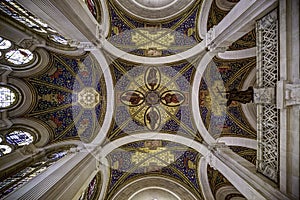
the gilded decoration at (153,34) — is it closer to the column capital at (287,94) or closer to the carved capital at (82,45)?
the carved capital at (82,45)

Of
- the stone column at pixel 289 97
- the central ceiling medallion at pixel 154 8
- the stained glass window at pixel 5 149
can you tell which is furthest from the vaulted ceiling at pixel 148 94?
the stone column at pixel 289 97

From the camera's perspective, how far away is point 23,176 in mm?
6109

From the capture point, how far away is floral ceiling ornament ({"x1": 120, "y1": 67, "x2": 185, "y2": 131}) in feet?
33.0

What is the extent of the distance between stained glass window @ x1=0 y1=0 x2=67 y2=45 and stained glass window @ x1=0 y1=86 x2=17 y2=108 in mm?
2930

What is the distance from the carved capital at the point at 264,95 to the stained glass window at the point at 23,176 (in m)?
6.23

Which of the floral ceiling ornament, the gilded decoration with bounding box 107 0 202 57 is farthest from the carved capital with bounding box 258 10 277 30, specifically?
the floral ceiling ornament

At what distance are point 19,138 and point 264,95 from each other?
8.80m

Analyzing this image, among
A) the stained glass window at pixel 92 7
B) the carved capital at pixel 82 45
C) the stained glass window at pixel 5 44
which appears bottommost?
the carved capital at pixel 82 45

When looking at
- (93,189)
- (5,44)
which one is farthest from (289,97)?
(5,44)

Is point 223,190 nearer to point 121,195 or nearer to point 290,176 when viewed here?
point 121,195

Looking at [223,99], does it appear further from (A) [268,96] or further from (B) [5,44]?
(B) [5,44]

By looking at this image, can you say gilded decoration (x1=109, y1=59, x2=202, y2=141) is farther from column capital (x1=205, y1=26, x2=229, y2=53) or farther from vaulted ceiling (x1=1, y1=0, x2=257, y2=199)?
column capital (x1=205, y1=26, x2=229, y2=53)

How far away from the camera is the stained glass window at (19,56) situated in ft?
26.2

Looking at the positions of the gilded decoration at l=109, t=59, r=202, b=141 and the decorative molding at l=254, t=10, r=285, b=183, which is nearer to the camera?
the decorative molding at l=254, t=10, r=285, b=183
